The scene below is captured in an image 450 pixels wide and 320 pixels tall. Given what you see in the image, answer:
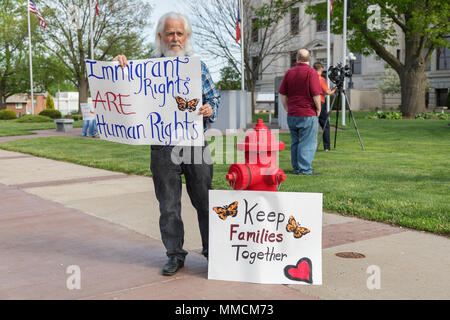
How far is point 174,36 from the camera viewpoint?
12.6 feet

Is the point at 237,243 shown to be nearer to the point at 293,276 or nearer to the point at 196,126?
the point at 293,276

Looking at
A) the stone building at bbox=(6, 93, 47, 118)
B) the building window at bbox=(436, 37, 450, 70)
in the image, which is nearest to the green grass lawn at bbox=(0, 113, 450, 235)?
the building window at bbox=(436, 37, 450, 70)

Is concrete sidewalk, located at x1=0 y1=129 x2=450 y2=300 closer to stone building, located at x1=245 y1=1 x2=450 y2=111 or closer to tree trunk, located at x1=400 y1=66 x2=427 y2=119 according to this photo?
tree trunk, located at x1=400 y1=66 x2=427 y2=119

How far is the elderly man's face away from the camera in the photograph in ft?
12.5

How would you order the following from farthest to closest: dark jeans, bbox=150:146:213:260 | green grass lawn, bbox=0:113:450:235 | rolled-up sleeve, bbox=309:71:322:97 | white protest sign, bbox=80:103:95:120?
white protest sign, bbox=80:103:95:120 → rolled-up sleeve, bbox=309:71:322:97 → green grass lawn, bbox=0:113:450:235 → dark jeans, bbox=150:146:213:260

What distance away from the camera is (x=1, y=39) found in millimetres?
51906

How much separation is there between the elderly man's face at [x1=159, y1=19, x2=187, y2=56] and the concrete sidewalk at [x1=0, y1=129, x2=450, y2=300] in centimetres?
167

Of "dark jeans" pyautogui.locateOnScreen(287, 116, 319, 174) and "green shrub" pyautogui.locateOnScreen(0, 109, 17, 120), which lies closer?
"dark jeans" pyautogui.locateOnScreen(287, 116, 319, 174)

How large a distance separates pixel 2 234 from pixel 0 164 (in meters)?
6.47

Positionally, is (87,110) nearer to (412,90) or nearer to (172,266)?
(172,266)

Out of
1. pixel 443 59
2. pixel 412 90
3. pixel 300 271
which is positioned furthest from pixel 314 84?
pixel 443 59

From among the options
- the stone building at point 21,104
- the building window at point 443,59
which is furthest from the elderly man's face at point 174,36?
the stone building at point 21,104
